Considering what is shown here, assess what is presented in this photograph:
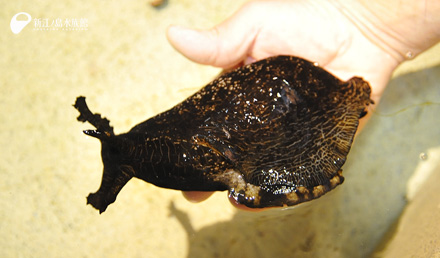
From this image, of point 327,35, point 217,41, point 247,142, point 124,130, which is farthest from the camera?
point 124,130

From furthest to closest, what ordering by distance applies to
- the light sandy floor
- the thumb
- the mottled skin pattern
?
the light sandy floor → the thumb → the mottled skin pattern

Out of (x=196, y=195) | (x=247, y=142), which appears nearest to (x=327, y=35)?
(x=247, y=142)

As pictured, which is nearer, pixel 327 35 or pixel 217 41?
pixel 217 41

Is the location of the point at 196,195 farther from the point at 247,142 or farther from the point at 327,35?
the point at 327,35

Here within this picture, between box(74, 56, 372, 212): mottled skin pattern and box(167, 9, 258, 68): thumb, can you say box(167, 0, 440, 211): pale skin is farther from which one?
box(74, 56, 372, 212): mottled skin pattern

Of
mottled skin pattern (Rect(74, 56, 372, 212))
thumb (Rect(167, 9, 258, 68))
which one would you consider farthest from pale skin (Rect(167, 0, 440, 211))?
mottled skin pattern (Rect(74, 56, 372, 212))

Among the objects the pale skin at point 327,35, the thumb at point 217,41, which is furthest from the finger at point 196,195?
the thumb at point 217,41

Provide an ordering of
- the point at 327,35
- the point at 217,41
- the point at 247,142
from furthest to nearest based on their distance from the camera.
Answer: the point at 327,35 → the point at 217,41 → the point at 247,142
